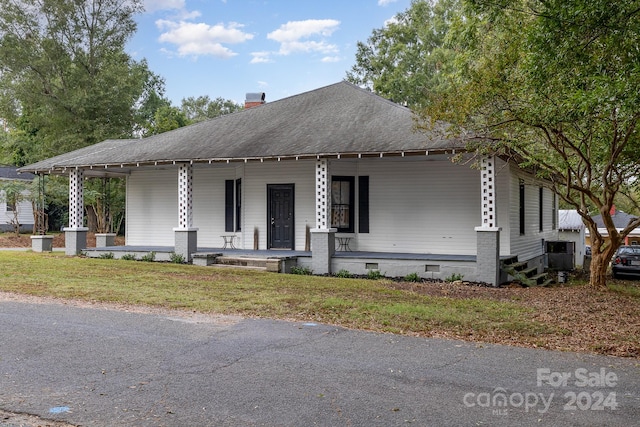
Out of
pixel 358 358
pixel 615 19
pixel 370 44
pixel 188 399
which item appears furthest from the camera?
pixel 370 44

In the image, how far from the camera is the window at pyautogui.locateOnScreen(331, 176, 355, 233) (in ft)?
53.8

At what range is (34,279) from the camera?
12.2 meters

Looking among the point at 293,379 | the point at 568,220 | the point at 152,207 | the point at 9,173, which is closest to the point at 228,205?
the point at 152,207

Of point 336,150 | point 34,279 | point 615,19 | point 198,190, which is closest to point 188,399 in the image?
point 615,19

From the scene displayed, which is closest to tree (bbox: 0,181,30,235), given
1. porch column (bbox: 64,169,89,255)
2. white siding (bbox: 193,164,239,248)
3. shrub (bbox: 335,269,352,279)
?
porch column (bbox: 64,169,89,255)

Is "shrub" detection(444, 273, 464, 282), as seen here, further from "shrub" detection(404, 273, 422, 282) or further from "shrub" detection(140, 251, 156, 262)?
"shrub" detection(140, 251, 156, 262)

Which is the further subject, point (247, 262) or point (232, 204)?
point (232, 204)

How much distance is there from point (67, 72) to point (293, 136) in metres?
20.7

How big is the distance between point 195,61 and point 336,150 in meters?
38.0

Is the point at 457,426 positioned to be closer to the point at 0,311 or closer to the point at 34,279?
the point at 0,311

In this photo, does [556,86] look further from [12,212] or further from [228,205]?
[12,212]

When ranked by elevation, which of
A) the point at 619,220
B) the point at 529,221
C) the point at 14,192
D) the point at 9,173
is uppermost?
the point at 9,173

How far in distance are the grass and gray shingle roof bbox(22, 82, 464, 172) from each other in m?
3.42

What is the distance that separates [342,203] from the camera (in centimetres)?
1647
